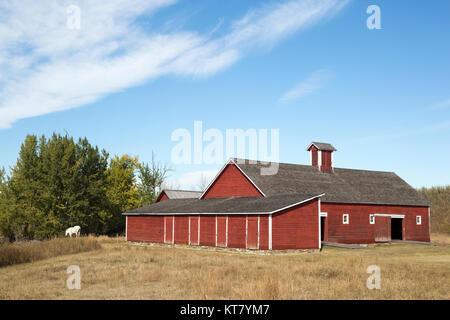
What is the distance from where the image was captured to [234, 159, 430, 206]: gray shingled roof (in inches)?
1609

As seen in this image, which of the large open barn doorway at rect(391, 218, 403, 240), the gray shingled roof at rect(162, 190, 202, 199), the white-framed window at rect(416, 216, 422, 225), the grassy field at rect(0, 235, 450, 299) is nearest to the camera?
the grassy field at rect(0, 235, 450, 299)

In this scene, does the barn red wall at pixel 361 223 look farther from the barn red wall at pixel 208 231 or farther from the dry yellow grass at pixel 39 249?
the dry yellow grass at pixel 39 249

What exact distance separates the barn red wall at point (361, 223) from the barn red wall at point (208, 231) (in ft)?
32.1

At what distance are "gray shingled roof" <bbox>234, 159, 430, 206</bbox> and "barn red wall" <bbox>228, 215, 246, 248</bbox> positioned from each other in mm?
5553

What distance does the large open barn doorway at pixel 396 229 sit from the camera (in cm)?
4528

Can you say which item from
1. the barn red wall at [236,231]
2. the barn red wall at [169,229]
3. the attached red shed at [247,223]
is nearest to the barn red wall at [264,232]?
the attached red shed at [247,223]

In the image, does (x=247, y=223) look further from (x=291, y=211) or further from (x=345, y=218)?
(x=345, y=218)

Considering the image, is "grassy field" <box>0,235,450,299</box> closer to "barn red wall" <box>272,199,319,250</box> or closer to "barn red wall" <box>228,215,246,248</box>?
"barn red wall" <box>272,199,319,250</box>

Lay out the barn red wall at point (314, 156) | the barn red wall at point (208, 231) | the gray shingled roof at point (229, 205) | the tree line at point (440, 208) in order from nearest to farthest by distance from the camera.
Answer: the gray shingled roof at point (229, 205), the barn red wall at point (208, 231), the barn red wall at point (314, 156), the tree line at point (440, 208)

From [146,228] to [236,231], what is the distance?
46.6 ft

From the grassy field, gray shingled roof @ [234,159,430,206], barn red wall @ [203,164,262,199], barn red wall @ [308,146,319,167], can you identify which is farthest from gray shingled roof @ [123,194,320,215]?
barn red wall @ [308,146,319,167]

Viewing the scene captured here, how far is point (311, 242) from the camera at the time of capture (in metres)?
33.6
